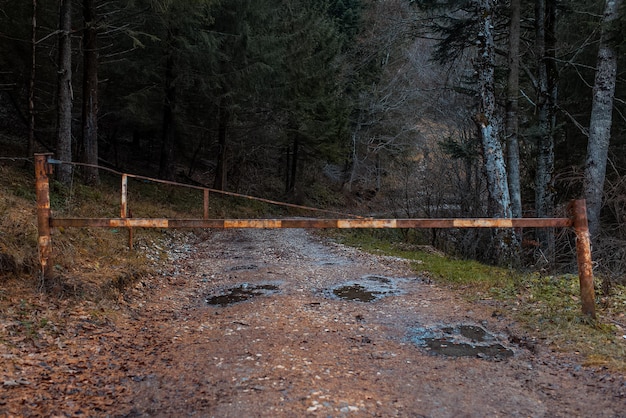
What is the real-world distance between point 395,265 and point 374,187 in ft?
91.1

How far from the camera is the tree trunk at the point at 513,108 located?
12.1 m

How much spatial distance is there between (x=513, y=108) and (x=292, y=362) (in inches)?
423

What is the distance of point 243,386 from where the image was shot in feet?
12.2

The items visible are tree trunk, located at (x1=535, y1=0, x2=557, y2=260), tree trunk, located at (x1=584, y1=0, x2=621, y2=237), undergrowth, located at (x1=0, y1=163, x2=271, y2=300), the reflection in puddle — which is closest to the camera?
undergrowth, located at (x1=0, y1=163, x2=271, y2=300)

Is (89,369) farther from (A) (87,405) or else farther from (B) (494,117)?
(B) (494,117)

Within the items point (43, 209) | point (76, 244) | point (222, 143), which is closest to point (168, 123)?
point (222, 143)

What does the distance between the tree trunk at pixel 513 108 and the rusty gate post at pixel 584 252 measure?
7223 mm

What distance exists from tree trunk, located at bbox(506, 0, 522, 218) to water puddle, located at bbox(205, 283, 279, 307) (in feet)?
25.5

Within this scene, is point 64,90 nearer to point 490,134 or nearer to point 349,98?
point 490,134

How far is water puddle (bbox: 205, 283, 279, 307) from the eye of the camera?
266 inches

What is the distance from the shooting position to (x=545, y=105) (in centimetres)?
1328

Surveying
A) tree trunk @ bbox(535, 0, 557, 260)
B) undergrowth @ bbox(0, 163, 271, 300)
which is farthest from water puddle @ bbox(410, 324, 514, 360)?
tree trunk @ bbox(535, 0, 557, 260)

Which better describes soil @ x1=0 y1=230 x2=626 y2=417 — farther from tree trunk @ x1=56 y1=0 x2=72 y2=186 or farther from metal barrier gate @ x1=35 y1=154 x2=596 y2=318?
tree trunk @ x1=56 y1=0 x2=72 y2=186

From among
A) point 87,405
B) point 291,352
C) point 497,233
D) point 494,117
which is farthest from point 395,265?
point 87,405
